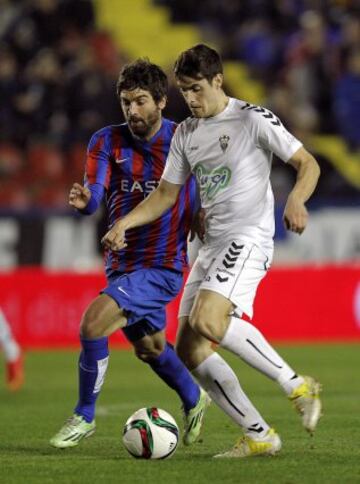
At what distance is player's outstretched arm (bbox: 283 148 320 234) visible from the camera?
5.92 metres

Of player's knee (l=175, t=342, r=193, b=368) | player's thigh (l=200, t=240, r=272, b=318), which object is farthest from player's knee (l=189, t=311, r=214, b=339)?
player's knee (l=175, t=342, r=193, b=368)

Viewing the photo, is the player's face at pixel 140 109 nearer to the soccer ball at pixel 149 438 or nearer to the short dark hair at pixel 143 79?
the short dark hair at pixel 143 79

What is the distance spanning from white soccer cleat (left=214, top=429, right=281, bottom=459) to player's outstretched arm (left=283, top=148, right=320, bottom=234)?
43.3 inches

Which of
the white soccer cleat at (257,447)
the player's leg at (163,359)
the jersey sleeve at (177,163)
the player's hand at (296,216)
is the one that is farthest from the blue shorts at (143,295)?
the player's hand at (296,216)

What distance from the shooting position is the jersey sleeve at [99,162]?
7199 millimetres

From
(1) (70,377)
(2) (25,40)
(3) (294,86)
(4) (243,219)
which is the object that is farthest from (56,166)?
(4) (243,219)

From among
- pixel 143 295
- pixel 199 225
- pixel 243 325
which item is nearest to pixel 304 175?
pixel 243 325

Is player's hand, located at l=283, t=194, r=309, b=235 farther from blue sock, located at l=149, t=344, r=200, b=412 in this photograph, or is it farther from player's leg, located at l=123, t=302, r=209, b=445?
blue sock, located at l=149, t=344, r=200, b=412

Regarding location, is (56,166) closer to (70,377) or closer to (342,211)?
(342,211)

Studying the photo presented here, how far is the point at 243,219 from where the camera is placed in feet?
21.3

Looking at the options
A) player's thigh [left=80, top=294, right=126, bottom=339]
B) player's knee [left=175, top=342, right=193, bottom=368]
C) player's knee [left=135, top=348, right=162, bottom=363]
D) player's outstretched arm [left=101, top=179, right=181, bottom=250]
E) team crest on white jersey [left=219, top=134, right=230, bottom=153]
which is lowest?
player's knee [left=135, top=348, right=162, bottom=363]

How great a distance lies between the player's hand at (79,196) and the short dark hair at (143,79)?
26.3 inches

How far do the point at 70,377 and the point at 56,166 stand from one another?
4928 mm

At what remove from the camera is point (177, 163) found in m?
6.74
